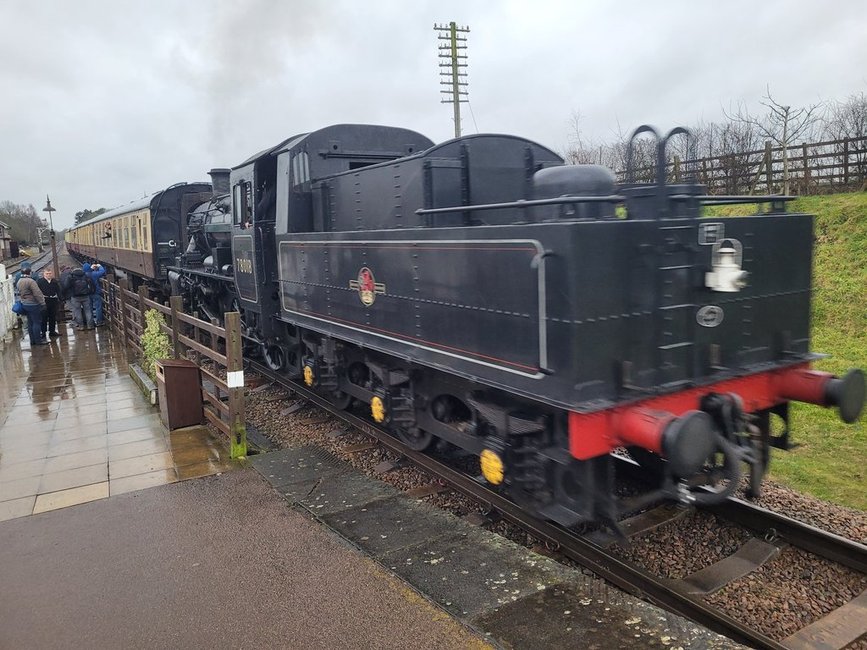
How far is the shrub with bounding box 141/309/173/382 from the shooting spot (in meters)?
8.42

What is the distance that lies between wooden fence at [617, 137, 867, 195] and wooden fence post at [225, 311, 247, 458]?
989 centimetres

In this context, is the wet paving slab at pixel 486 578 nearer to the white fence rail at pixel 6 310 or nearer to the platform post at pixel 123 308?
the platform post at pixel 123 308

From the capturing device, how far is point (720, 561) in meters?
4.04

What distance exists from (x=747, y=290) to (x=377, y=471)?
11.5 feet

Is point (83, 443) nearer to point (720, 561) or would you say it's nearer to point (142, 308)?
point (142, 308)

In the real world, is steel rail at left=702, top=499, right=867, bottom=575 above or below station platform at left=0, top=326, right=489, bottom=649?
below

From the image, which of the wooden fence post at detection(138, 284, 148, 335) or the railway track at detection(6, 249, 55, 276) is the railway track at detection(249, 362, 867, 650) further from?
the railway track at detection(6, 249, 55, 276)

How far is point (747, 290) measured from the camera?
4191 mm

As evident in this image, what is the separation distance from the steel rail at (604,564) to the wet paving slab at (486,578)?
0.19m

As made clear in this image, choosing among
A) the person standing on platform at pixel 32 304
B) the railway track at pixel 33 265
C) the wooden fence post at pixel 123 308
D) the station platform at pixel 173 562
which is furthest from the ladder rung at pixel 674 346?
the railway track at pixel 33 265

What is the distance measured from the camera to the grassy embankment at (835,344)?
5.51m

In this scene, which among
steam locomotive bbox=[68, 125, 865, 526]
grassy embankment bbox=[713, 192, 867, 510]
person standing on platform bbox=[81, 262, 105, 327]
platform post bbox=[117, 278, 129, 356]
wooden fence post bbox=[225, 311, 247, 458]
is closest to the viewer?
steam locomotive bbox=[68, 125, 865, 526]

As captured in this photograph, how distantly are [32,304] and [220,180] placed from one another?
4.49 meters

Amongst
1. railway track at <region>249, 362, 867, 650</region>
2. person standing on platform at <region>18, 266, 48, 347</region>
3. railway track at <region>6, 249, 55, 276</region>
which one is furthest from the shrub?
railway track at <region>6, 249, 55, 276</region>
